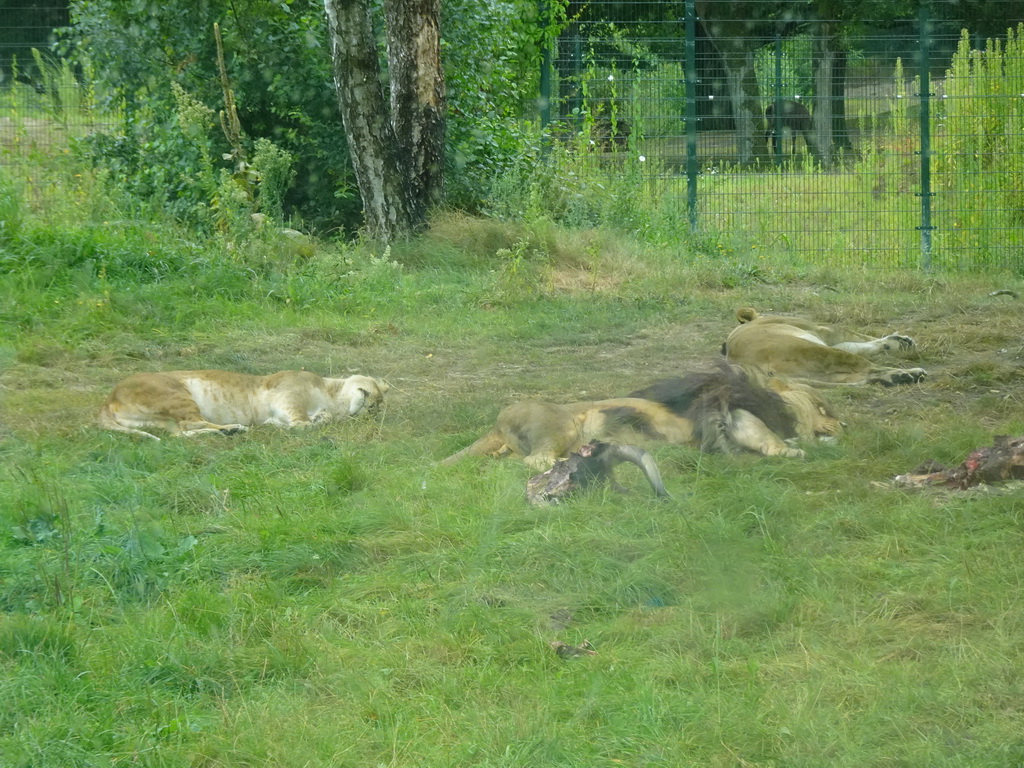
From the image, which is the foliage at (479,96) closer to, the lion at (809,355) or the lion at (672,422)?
the lion at (809,355)

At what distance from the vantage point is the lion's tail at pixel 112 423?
6.82m

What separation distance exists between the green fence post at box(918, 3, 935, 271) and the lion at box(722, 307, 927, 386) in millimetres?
5319

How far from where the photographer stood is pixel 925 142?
45.0 ft

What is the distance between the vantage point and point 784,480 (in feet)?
18.4

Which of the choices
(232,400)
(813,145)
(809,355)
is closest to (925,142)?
(813,145)

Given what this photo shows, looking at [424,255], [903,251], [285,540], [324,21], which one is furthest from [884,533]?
[324,21]

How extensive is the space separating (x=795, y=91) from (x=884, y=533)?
1111 centimetres

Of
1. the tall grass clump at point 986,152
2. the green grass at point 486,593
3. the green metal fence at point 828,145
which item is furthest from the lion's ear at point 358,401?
the tall grass clump at point 986,152

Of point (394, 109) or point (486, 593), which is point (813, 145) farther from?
point (486, 593)

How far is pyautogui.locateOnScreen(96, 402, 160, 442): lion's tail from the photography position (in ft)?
22.4

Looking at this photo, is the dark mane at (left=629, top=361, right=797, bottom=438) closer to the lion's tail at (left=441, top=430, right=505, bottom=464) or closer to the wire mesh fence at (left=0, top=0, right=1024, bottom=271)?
the lion's tail at (left=441, top=430, right=505, bottom=464)

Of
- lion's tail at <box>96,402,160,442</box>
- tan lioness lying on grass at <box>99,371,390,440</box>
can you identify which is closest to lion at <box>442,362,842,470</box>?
tan lioness lying on grass at <box>99,371,390,440</box>

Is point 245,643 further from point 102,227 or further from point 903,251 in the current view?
point 903,251

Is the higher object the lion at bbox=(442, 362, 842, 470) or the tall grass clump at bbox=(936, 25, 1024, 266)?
the tall grass clump at bbox=(936, 25, 1024, 266)
